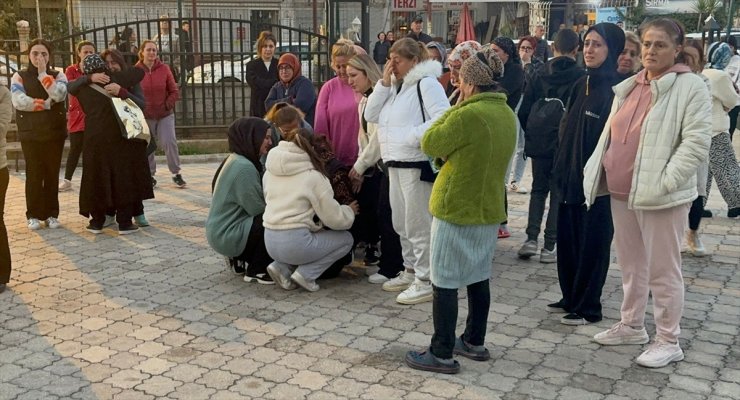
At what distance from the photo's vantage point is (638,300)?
482 centimetres

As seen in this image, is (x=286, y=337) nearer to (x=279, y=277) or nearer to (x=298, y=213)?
(x=279, y=277)

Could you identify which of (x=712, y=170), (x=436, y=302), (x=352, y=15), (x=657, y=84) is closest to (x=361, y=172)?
(x=436, y=302)

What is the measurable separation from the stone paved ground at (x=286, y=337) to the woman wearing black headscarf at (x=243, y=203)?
253 millimetres

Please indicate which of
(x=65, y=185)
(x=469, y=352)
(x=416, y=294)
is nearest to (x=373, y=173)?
(x=416, y=294)

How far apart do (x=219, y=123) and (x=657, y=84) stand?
9.24m

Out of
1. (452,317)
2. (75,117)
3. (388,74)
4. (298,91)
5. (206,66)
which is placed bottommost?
(452,317)

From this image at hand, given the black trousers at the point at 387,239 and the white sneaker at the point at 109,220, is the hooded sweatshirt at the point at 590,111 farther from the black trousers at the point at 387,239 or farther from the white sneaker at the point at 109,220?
the white sneaker at the point at 109,220

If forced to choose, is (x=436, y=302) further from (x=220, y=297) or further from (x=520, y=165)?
(x=520, y=165)

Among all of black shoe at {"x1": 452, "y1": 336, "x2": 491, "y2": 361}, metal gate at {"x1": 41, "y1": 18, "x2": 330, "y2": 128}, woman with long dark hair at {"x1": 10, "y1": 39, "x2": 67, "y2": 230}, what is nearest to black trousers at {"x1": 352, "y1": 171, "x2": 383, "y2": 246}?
black shoe at {"x1": 452, "y1": 336, "x2": 491, "y2": 361}

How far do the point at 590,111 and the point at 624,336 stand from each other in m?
1.39

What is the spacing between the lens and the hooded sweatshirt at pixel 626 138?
4465 millimetres

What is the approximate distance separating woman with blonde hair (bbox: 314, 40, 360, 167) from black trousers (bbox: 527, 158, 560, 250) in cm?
152

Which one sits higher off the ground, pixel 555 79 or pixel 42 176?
pixel 555 79

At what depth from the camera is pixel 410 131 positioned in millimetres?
5473
